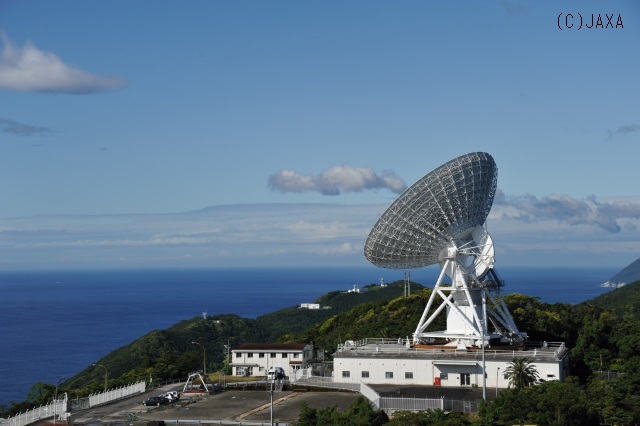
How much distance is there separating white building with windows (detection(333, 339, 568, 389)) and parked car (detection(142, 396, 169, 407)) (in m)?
11.9

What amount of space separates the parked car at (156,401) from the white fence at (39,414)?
17.5ft

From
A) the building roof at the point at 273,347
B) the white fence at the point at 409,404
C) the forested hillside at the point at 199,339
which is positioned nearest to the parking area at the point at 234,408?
the white fence at the point at 409,404

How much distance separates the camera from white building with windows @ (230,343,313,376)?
2628 inches

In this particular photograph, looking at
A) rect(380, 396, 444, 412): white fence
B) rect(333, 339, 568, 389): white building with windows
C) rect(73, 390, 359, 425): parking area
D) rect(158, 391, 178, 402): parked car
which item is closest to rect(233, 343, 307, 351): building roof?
rect(333, 339, 568, 389): white building with windows

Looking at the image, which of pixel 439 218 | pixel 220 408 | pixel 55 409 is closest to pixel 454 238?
pixel 439 218

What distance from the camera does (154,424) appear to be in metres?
45.1

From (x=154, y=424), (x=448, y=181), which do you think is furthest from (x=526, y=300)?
(x=154, y=424)

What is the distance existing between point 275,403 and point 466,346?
14.4 meters

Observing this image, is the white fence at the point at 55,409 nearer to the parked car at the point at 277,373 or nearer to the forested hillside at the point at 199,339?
the forested hillside at the point at 199,339

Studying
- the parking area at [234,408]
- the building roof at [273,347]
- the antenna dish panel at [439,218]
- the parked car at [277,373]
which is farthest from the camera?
the building roof at [273,347]

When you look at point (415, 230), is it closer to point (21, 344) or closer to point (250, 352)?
point (250, 352)

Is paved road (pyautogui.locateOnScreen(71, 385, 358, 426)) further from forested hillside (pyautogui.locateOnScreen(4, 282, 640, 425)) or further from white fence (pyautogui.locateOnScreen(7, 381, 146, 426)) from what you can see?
forested hillside (pyautogui.locateOnScreen(4, 282, 640, 425))

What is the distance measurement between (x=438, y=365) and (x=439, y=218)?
9.81 metres

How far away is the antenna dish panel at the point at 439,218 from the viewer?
5478cm
